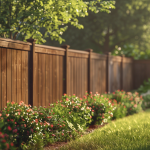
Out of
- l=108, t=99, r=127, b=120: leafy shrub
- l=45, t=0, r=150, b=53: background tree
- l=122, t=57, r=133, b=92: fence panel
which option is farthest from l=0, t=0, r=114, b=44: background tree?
l=45, t=0, r=150, b=53: background tree

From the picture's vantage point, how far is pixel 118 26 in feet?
65.3

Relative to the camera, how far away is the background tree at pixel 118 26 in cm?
1953

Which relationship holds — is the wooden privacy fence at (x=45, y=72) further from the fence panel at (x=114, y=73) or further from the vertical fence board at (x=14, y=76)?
the fence panel at (x=114, y=73)

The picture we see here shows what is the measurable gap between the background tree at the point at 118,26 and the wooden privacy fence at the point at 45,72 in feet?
30.8

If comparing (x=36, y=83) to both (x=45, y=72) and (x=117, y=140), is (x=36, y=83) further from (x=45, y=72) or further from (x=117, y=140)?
(x=117, y=140)

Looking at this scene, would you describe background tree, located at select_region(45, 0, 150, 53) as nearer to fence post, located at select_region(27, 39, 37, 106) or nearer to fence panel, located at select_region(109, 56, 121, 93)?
fence panel, located at select_region(109, 56, 121, 93)

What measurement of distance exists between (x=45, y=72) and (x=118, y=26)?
14508mm

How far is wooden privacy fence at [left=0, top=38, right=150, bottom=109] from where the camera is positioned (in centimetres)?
546

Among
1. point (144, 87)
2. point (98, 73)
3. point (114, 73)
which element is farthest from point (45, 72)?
point (144, 87)

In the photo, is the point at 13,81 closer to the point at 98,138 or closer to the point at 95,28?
the point at 98,138

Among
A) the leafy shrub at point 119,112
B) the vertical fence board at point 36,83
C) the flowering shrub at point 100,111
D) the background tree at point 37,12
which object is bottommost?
the leafy shrub at point 119,112

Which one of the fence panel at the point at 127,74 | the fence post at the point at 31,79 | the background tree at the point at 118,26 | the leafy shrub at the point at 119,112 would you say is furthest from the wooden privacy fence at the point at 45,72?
the background tree at the point at 118,26

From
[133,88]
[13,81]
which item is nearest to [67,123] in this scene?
[13,81]

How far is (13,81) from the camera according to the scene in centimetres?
560
